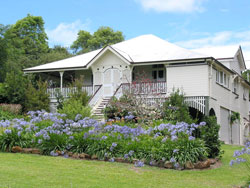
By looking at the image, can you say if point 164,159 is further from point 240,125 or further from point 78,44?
point 78,44

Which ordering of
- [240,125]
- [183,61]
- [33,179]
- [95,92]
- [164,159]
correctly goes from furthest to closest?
[240,125], [95,92], [183,61], [164,159], [33,179]

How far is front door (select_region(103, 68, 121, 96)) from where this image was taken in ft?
85.2

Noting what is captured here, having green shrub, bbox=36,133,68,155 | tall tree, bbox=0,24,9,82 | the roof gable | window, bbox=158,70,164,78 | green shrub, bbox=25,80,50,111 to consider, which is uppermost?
tall tree, bbox=0,24,9,82

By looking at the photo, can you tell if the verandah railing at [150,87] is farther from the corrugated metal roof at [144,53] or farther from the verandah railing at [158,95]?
the corrugated metal roof at [144,53]

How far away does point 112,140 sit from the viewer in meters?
13.3

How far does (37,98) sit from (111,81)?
4916 millimetres

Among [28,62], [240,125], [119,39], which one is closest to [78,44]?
[119,39]

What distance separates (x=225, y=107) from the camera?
88.8 feet

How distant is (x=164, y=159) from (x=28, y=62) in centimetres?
3765

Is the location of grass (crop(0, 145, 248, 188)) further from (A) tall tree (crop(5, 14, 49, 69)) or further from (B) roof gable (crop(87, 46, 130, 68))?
(A) tall tree (crop(5, 14, 49, 69))

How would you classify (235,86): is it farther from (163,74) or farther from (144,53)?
(144,53)

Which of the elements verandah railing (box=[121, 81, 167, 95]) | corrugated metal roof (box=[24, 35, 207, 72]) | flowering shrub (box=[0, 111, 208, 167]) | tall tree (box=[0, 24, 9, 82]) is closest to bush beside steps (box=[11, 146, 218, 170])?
flowering shrub (box=[0, 111, 208, 167])

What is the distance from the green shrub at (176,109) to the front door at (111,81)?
5.09 m

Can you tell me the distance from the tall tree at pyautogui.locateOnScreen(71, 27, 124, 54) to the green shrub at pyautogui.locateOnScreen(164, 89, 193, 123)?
37.5 m
